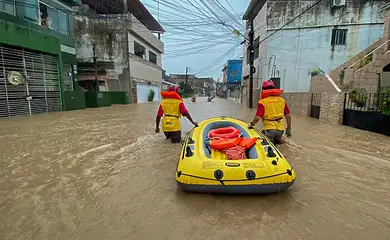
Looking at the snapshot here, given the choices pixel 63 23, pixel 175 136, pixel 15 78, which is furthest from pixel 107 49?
pixel 175 136

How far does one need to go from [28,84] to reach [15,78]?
0.73 m

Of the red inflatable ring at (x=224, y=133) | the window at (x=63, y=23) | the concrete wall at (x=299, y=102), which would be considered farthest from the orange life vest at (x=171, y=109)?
the window at (x=63, y=23)

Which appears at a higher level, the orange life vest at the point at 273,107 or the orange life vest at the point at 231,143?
the orange life vest at the point at 273,107

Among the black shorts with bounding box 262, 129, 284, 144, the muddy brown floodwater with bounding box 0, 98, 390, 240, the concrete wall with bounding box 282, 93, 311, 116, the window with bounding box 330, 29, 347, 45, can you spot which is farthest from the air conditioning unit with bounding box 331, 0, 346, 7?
the black shorts with bounding box 262, 129, 284, 144

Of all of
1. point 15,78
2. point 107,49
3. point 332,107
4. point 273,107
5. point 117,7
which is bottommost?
point 332,107

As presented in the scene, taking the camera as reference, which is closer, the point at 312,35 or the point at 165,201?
the point at 165,201

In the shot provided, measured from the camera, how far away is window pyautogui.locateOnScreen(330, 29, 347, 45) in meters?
16.3

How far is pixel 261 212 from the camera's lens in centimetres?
251

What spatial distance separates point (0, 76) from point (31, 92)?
1.59m

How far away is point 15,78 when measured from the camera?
10.6m

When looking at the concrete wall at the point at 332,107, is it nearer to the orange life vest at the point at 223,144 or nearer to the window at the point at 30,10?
the orange life vest at the point at 223,144

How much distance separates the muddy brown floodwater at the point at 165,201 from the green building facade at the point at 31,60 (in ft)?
24.9

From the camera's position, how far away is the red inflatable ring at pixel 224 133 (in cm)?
380

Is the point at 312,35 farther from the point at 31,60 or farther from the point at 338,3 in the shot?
the point at 31,60
